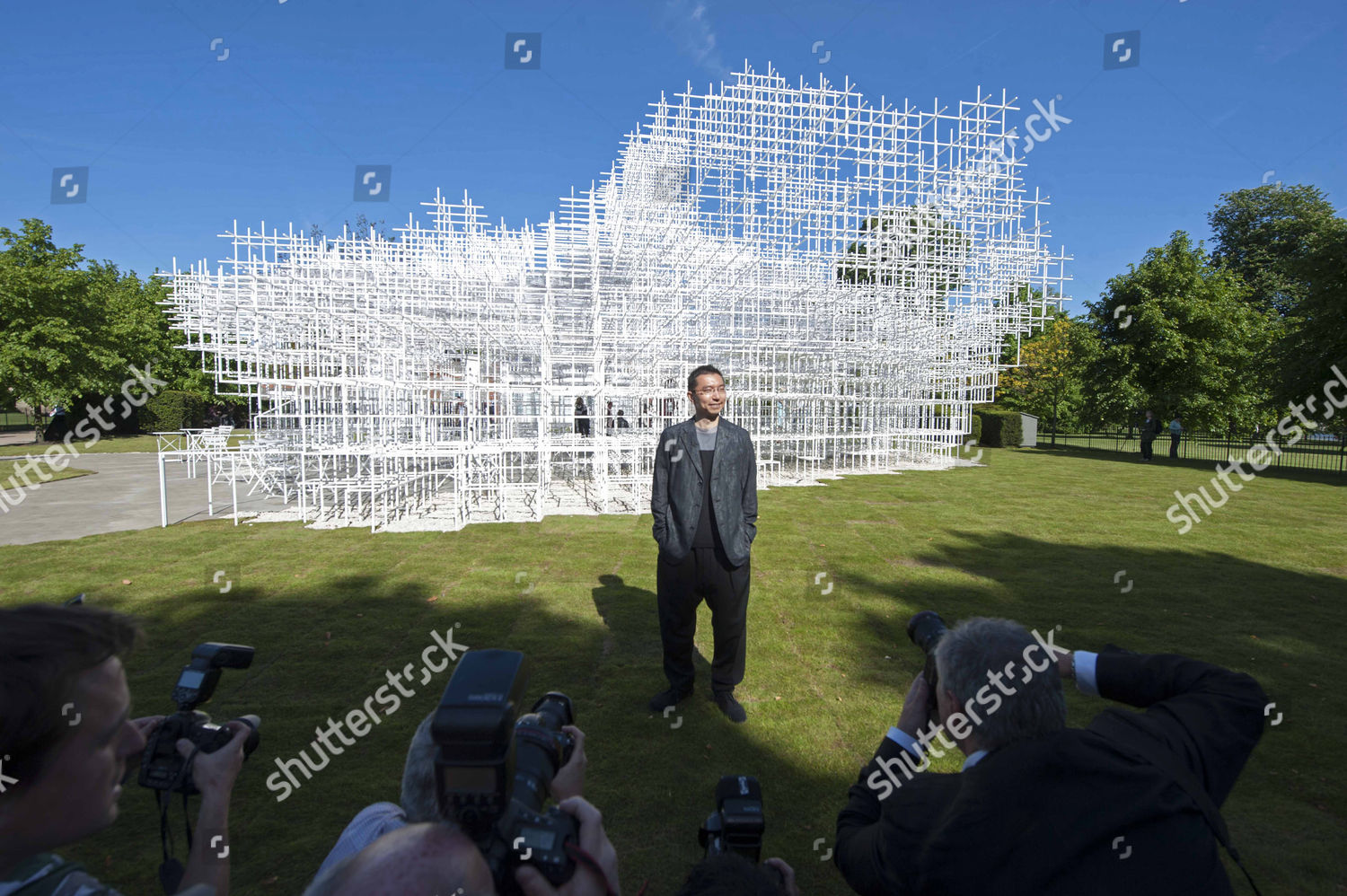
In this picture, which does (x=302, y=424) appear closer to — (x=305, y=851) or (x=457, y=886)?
(x=305, y=851)

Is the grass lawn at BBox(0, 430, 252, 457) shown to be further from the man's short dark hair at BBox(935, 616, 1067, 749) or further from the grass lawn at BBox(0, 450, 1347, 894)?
the man's short dark hair at BBox(935, 616, 1067, 749)

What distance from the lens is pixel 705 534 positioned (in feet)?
12.5

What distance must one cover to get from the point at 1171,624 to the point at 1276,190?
1746 inches

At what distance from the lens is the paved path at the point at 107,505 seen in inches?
375

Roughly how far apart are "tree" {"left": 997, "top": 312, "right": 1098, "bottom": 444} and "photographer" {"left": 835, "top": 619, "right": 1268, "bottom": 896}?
37126 mm

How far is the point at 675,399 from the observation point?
13.0 metres

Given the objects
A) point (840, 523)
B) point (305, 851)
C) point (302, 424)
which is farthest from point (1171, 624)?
point (302, 424)

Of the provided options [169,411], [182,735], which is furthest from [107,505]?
[169,411]

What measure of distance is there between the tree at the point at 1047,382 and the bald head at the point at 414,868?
126ft

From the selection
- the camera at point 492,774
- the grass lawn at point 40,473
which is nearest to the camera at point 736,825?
the camera at point 492,774

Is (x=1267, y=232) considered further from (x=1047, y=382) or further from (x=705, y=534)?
(x=705, y=534)

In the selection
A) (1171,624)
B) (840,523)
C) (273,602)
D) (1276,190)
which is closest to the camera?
(1171,624)
